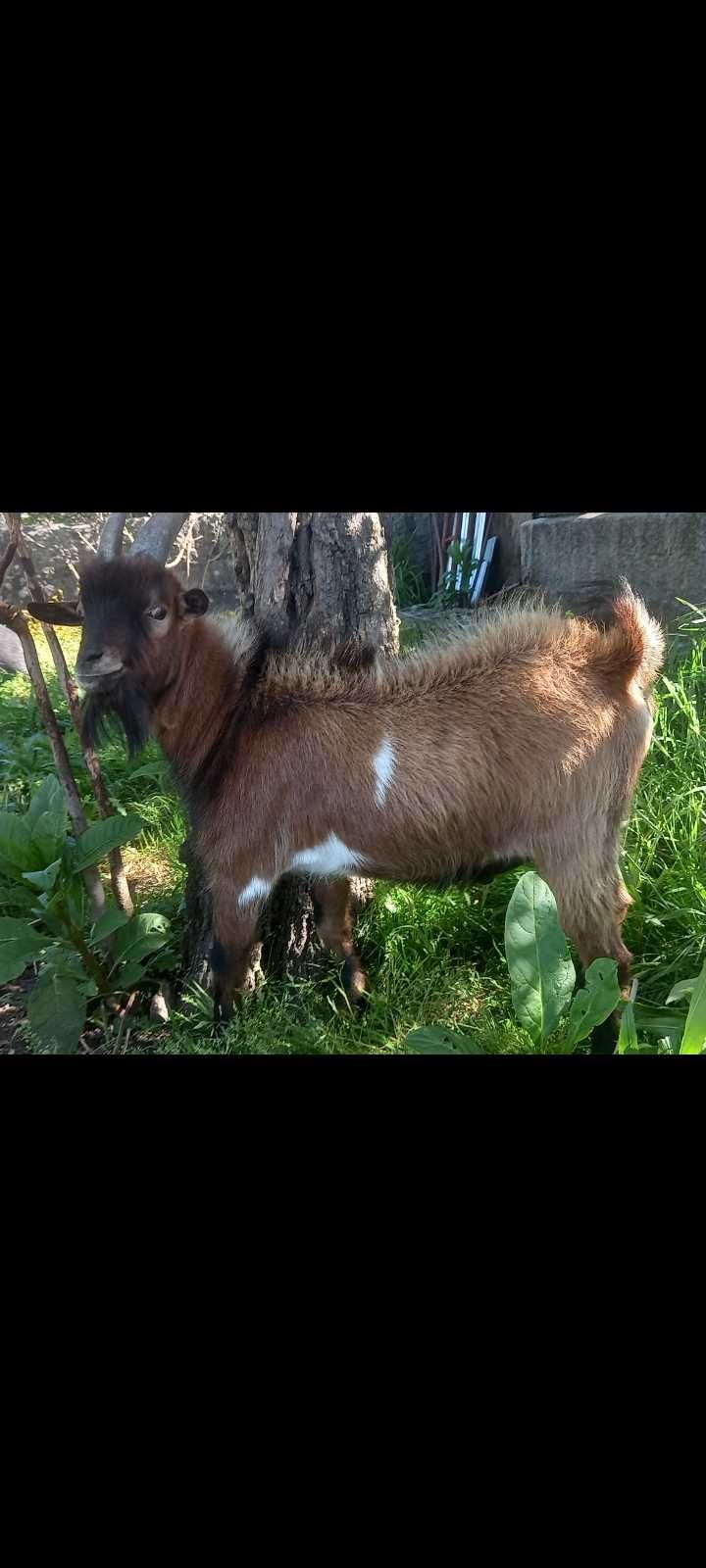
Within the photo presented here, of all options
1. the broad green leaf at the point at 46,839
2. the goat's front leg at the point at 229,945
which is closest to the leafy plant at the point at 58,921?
the broad green leaf at the point at 46,839

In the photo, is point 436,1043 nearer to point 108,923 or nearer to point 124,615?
point 108,923

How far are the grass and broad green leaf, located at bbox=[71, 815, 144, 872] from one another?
20 centimetres

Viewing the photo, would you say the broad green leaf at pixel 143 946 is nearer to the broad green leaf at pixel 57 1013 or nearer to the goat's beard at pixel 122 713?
the broad green leaf at pixel 57 1013

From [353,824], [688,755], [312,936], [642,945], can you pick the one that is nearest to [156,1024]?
[312,936]

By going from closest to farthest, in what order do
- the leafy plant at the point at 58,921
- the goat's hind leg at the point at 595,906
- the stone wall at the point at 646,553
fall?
the goat's hind leg at the point at 595,906
the leafy plant at the point at 58,921
the stone wall at the point at 646,553

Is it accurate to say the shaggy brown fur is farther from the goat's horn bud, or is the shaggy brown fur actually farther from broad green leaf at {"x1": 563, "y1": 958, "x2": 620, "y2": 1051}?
broad green leaf at {"x1": 563, "y1": 958, "x2": 620, "y2": 1051}

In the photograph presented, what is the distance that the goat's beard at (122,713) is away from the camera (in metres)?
2.17

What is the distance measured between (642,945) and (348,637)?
1244mm

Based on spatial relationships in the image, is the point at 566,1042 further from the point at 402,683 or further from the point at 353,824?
the point at 402,683

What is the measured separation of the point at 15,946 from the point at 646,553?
101 inches

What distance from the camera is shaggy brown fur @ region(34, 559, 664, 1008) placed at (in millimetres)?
2195

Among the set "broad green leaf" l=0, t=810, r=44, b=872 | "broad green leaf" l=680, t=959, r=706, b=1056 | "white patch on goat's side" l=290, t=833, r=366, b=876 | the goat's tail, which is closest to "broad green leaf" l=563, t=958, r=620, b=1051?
"broad green leaf" l=680, t=959, r=706, b=1056

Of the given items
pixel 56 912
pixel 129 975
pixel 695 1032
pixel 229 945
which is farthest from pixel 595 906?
pixel 56 912

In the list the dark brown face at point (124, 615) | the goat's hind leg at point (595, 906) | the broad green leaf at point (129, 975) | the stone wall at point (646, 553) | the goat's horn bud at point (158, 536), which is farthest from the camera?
the stone wall at point (646, 553)
